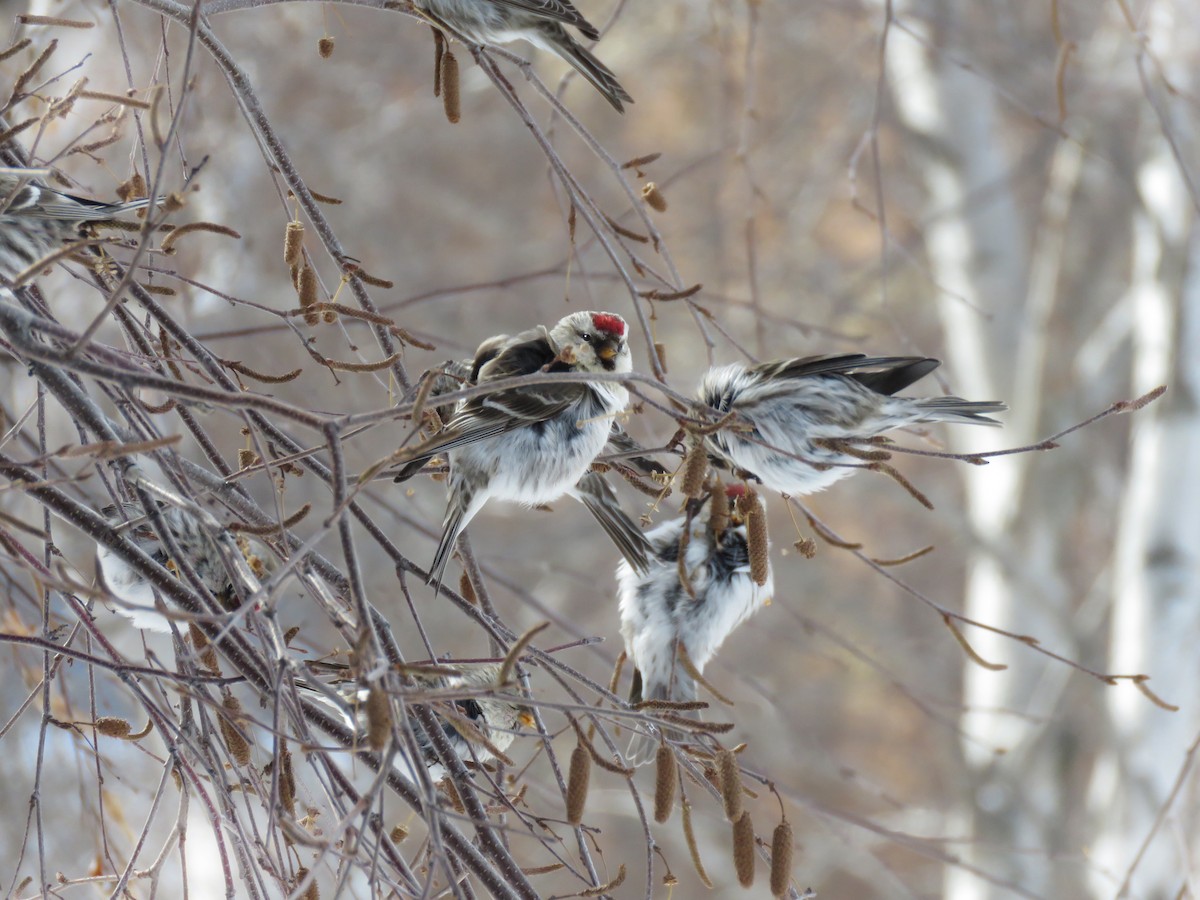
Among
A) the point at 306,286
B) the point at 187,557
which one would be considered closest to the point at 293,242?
the point at 306,286

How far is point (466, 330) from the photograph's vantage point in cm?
824

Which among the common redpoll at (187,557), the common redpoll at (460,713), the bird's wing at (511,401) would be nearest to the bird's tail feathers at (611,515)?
the bird's wing at (511,401)

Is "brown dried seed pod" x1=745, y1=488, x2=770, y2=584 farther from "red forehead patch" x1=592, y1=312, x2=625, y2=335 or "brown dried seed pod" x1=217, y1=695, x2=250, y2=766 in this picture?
"brown dried seed pod" x1=217, y1=695, x2=250, y2=766

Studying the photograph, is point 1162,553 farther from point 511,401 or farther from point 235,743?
point 235,743

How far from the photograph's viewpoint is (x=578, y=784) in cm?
131

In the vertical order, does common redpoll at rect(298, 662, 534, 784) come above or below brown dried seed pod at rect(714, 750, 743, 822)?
above

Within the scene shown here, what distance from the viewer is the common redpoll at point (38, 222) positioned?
1.82 metres

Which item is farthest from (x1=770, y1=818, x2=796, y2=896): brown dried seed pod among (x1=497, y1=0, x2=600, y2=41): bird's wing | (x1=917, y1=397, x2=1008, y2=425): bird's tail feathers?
(x1=497, y1=0, x2=600, y2=41): bird's wing

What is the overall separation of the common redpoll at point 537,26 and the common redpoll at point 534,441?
1.55ft

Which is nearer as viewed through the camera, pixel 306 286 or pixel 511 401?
pixel 306 286

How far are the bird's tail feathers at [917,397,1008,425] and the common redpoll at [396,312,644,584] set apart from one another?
50 cm

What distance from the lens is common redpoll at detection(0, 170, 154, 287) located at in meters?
1.82

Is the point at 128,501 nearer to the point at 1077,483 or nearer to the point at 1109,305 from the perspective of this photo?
the point at 1077,483

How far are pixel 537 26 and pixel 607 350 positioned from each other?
2.15ft
